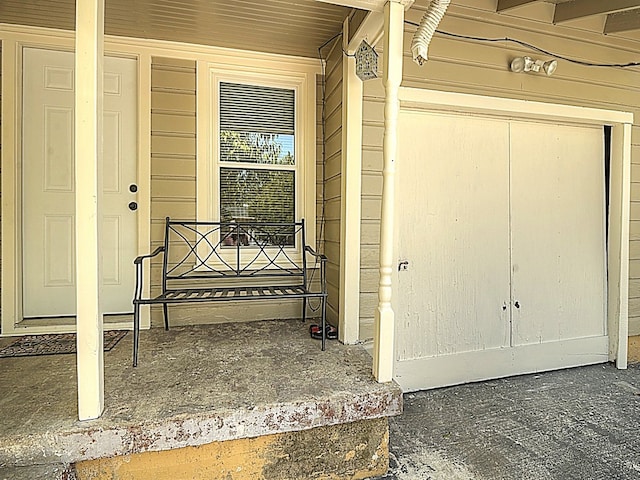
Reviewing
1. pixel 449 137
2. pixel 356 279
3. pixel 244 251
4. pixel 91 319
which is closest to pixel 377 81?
pixel 449 137

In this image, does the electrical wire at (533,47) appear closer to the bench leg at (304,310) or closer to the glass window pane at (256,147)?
the glass window pane at (256,147)

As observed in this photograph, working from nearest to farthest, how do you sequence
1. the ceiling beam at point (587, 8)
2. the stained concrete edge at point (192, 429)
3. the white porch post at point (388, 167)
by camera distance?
the stained concrete edge at point (192, 429) → the white porch post at point (388, 167) → the ceiling beam at point (587, 8)

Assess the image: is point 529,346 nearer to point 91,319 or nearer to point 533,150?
point 533,150

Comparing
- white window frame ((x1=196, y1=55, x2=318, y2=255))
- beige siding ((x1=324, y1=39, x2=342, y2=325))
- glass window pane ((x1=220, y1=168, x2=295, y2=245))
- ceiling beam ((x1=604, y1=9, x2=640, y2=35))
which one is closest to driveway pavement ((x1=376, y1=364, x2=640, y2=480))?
beige siding ((x1=324, y1=39, x2=342, y2=325))

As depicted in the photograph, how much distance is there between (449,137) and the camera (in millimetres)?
2760

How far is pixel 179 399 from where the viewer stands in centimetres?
164

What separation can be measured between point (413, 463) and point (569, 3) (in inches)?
128

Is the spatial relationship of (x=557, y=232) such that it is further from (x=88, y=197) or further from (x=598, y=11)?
(x=88, y=197)

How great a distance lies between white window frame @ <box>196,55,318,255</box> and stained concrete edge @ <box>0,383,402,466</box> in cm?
154

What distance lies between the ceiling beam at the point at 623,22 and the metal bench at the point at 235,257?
286cm

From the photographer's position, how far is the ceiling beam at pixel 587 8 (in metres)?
2.41

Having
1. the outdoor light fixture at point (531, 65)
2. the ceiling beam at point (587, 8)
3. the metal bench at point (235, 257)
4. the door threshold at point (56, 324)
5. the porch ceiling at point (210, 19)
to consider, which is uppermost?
the ceiling beam at point (587, 8)

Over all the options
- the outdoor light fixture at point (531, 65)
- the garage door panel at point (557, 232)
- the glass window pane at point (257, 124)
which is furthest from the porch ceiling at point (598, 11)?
the glass window pane at point (257, 124)

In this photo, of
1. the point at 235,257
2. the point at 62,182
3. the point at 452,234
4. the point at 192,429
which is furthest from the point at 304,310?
the point at 62,182
